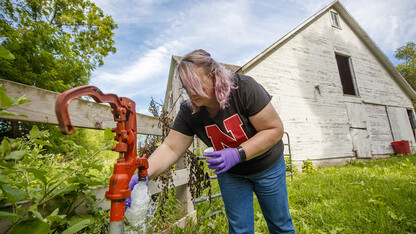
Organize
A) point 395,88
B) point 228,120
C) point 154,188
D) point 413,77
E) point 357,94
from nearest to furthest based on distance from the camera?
1. point 228,120
2. point 154,188
3. point 357,94
4. point 395,88
5. point 413,77

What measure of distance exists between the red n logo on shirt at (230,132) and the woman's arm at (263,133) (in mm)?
125

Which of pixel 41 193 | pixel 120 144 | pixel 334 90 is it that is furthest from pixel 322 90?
pixel 41 193

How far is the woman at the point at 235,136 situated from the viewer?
1.35m

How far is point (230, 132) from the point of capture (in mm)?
1538

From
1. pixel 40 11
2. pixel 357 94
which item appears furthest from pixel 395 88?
pixel 40 11

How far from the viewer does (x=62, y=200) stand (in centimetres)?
106

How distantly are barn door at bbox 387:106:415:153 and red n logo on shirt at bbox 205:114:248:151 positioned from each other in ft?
40.4

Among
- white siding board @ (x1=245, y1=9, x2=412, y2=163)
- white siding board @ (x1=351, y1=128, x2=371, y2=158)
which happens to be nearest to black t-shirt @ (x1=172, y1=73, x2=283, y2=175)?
white siding board @ (x1=245, y1=9, x2=412, y2=163)

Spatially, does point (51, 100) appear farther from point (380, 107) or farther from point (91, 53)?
point (91, 53)

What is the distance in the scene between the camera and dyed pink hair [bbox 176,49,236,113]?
1.35 m

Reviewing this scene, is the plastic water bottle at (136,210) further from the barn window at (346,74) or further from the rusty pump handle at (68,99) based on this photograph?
the barn window at (346,74)

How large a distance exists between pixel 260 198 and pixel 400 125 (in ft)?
42.2

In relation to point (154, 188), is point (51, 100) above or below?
above

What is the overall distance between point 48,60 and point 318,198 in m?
12.4
